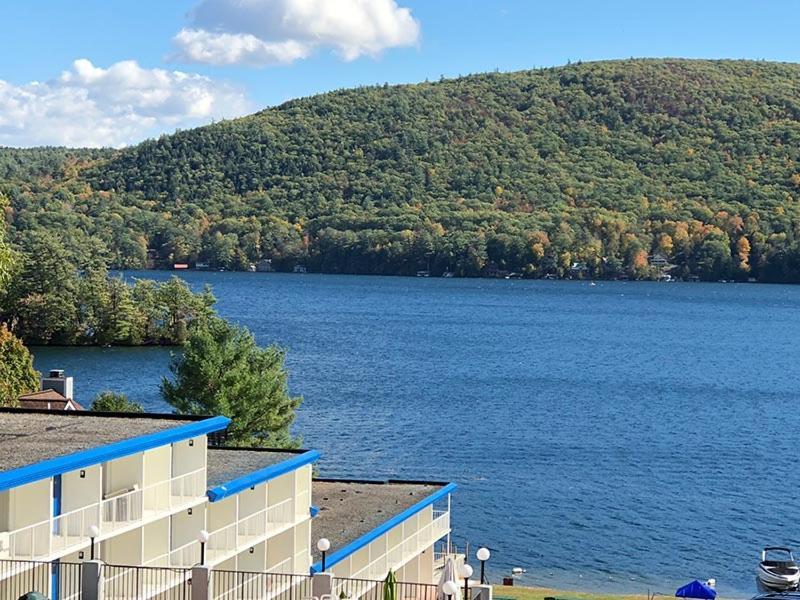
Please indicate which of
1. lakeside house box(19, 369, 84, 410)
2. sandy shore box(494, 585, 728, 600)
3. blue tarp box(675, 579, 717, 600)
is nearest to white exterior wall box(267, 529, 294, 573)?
sandy shore box(494, 585, 728, 600)

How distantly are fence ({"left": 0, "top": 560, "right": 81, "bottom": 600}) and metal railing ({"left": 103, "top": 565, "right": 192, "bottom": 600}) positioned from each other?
0.48 meters

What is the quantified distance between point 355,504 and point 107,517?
11.9 m

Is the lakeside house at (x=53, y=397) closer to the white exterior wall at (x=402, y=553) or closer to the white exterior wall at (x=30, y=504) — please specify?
the white exterior wall at (x=402, y=553)

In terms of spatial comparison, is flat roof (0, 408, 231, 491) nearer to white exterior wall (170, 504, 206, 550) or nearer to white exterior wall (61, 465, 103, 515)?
white exterior wall (61, 465, 103, 515)

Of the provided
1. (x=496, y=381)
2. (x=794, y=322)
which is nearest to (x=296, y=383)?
(x=496, y=381)

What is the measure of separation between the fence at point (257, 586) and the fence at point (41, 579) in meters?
2.48

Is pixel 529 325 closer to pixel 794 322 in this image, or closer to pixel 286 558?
pixel 794 322

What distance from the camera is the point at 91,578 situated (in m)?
18.7

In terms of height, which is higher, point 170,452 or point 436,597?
point 170,452

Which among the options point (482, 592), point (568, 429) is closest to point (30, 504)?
point (482, 592)

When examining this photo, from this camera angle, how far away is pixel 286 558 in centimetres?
2639

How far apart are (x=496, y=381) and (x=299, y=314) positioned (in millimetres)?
70226

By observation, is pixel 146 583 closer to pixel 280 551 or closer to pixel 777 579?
pixel 280 551

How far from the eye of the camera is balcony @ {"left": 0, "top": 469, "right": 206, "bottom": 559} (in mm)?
19281
